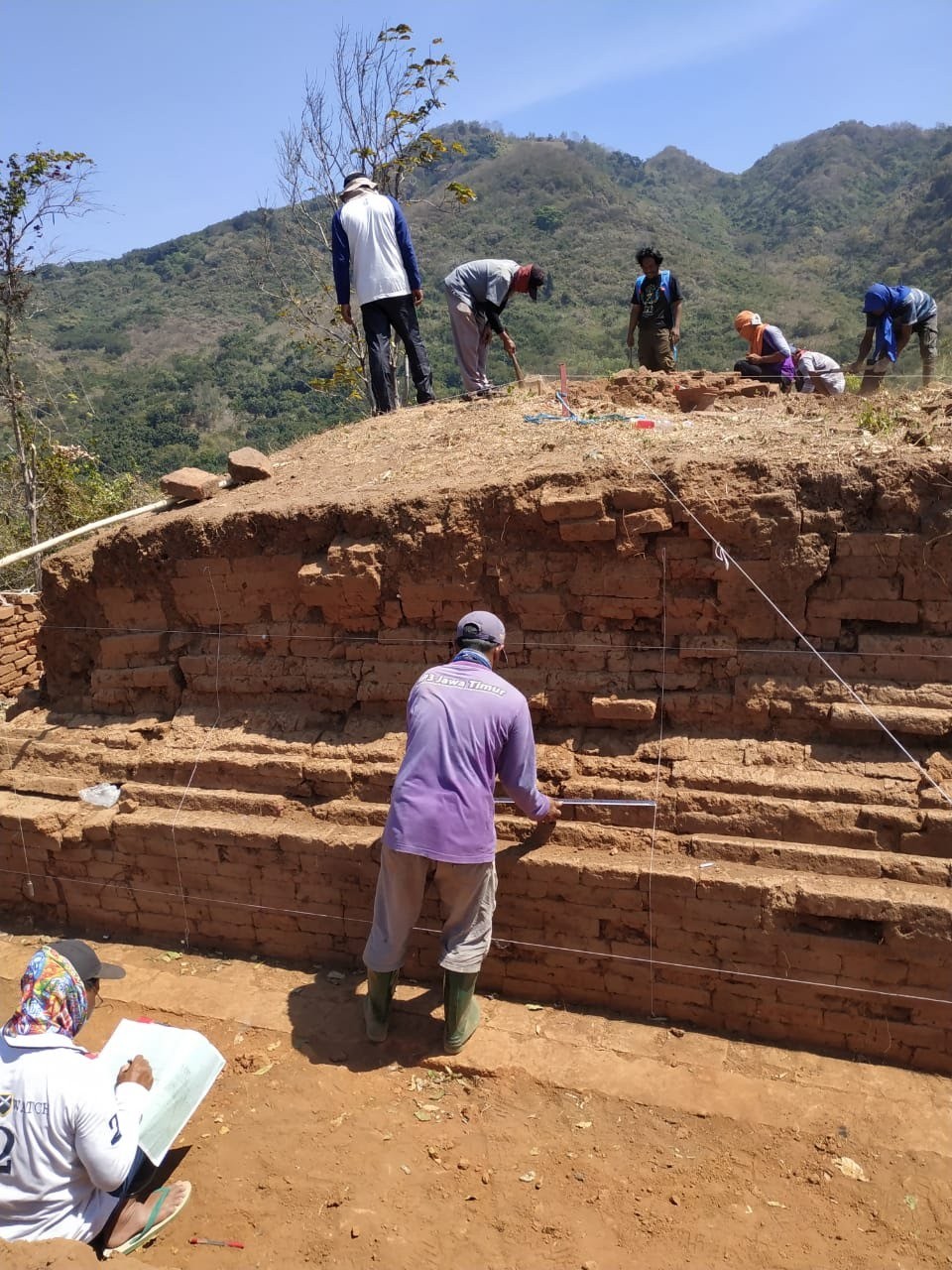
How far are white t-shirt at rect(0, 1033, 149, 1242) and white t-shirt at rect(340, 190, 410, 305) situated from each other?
19.8 ft

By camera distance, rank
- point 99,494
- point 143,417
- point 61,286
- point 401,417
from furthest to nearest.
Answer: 1. point 61,286
2. point 143,417
3. point 99,494
4. point 401,417

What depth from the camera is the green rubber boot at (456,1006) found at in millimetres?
3684

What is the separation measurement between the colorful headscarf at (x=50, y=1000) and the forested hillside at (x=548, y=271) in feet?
40.6

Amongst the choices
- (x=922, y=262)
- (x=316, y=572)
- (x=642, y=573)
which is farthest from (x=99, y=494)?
(x=922, y=262)

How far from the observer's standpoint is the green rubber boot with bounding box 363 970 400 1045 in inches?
150

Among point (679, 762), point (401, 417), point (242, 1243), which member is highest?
point (401, 417)

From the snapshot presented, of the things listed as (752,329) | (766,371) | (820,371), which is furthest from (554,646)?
(752,329)

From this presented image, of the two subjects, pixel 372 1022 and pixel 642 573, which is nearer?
pixel 372 1022

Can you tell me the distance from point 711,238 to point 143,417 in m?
27.6

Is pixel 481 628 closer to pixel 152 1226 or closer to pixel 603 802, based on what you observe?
pixel 603 802

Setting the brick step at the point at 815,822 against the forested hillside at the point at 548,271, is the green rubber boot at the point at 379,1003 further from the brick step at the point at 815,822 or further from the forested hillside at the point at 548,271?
the forested hillside at the point at 548,271

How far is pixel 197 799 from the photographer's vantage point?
485 cm

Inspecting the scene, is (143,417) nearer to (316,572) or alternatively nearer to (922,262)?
(922,262)

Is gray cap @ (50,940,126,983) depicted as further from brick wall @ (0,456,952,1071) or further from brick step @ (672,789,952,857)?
brick step @ (672,789,952,857)
